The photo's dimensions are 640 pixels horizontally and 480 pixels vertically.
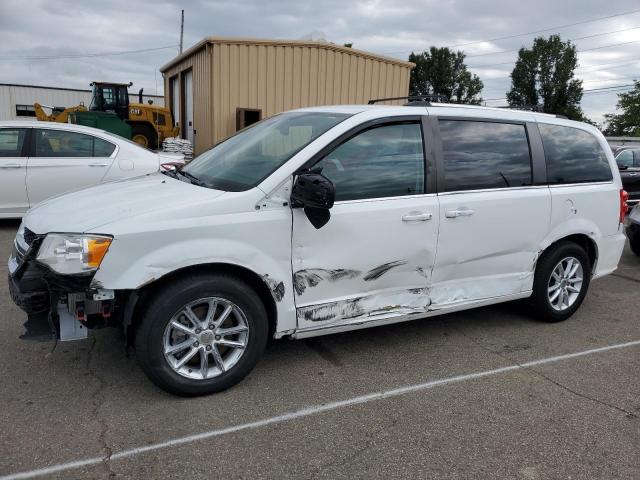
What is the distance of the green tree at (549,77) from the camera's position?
51.6 metres

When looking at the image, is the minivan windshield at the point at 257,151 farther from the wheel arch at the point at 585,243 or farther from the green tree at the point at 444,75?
the green tree at the point at 444,75

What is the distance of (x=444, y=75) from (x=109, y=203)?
170 ft

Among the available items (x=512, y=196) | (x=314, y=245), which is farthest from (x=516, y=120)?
(x=314, y=245)

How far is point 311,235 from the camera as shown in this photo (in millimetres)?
3393

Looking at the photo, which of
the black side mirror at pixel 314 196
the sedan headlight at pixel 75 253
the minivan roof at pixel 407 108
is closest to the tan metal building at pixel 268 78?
the minivan roof at pixel 407 108

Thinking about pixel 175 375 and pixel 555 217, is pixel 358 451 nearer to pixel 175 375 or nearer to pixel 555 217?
pixel 175 375

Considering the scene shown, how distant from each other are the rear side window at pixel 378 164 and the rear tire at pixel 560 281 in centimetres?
155

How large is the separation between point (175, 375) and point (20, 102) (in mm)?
48670

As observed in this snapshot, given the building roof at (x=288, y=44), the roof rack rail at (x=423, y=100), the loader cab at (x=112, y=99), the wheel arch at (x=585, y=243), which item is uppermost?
the building roof at (x=288, y=44)

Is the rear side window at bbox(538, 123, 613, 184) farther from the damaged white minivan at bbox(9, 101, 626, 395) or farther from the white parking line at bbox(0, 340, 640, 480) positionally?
the white parking line at bbox(0, 340, 640, 480)

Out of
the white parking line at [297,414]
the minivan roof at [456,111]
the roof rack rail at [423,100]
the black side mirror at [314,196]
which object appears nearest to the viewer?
the white parking line at [297,414]

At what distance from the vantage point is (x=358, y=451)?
2.80 metres

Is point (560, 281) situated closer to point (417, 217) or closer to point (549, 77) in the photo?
point (417, 217)

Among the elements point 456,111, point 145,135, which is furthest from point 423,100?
point 145,135
